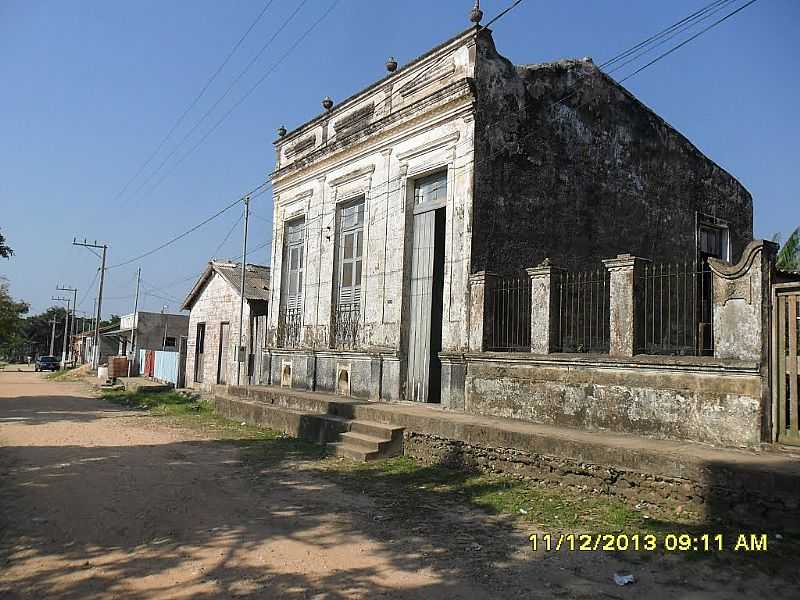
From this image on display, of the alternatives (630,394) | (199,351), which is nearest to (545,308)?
(630,394)

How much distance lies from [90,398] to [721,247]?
71.1ft

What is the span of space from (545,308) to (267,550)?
A: 5.43 meters

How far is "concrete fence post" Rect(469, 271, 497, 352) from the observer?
10.4m

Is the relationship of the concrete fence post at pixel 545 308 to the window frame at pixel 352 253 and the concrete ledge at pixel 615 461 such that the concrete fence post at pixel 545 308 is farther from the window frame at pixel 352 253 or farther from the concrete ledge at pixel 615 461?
the window frame at pixel 352 253

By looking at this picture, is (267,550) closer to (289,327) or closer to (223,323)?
(289,327)

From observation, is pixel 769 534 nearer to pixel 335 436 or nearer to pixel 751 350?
pixel 751 350

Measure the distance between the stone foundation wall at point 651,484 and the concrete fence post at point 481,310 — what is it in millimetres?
1914

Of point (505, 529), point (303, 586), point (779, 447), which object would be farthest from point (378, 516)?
point (779, 447)

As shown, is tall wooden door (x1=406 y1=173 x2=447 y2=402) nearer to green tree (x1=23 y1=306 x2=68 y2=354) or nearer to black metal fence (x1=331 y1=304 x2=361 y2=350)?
black metal fence (x1=331 y1=304 x2=361 y2=350)

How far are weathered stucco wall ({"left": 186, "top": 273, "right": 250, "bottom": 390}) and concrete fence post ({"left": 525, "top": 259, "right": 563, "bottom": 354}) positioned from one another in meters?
13.2

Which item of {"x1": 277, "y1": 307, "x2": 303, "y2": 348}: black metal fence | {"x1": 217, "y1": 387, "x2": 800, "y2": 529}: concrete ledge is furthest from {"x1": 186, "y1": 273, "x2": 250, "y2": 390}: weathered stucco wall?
{"x1": 217, "y1": 387, "x2": 800, "y2": 529}: concrete ledge

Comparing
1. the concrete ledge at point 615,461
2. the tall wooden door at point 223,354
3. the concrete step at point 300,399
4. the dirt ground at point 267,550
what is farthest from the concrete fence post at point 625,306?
the tall wooden door at point 223,354

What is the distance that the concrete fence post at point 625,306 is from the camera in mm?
8102

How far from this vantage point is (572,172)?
39.6ft
